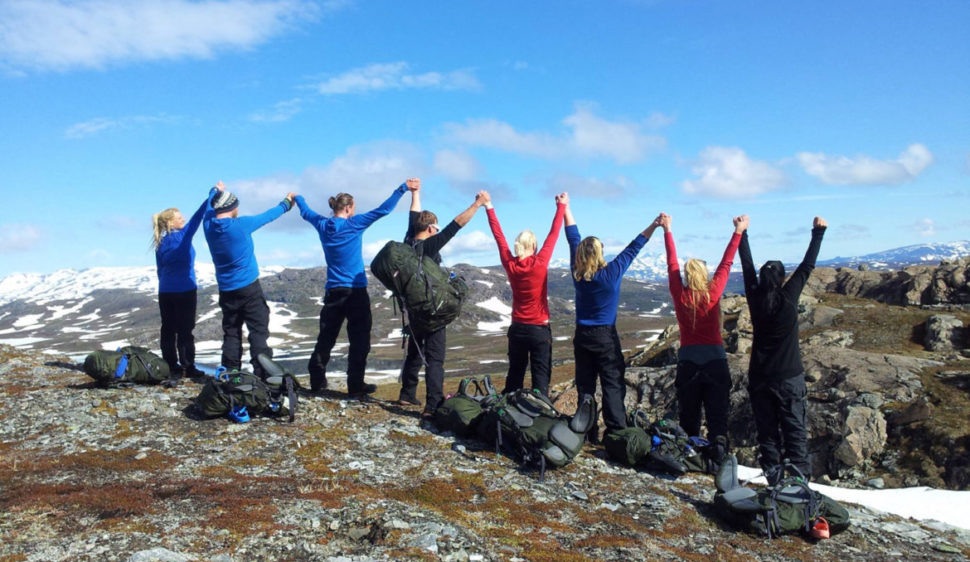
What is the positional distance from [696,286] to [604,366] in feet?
7.81

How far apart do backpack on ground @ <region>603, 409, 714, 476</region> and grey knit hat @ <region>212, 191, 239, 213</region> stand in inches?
377

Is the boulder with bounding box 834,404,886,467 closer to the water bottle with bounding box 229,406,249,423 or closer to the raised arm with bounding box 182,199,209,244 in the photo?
the water bottle with bounding box 229,406,249,423

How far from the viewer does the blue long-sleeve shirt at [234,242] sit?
1234 cm

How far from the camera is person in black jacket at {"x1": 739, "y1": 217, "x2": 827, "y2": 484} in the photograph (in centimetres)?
983

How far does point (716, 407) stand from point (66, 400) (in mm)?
15215

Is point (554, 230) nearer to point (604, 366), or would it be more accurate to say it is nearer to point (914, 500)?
point (604, 366)

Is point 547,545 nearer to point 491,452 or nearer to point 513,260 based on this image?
point 491,452

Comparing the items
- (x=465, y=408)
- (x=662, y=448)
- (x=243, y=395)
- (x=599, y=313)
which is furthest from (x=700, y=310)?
(x=243, y=395)

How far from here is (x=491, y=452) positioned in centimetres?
1159

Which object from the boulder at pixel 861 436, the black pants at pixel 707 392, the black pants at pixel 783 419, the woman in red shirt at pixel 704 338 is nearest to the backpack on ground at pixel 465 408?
the black pants at pixel 707 392

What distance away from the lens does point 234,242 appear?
41.1ft

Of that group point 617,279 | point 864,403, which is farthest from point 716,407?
point 864,403

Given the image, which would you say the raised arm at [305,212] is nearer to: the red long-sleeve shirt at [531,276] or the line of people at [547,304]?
the line of people at [547,304]

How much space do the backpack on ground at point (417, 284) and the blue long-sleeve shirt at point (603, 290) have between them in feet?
8.66
